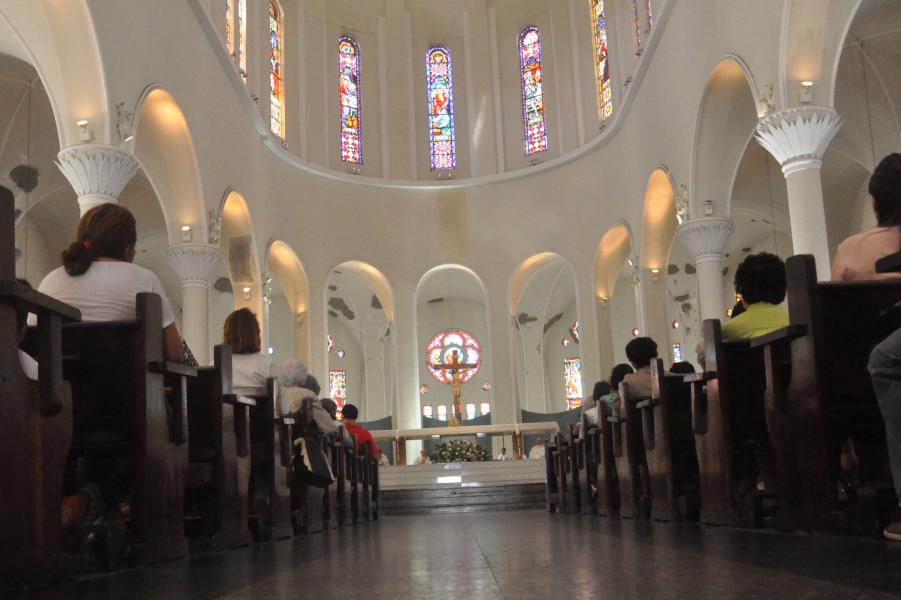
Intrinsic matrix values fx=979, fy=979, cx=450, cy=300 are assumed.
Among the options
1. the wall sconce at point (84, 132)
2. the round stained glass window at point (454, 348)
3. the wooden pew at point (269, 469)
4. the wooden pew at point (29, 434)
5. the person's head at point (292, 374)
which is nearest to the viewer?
the wooden pew at point (29, 434)

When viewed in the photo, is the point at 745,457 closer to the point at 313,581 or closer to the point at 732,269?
the point at 313,581

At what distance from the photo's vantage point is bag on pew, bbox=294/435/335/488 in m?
6.90

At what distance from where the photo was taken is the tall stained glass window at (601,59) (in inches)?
742

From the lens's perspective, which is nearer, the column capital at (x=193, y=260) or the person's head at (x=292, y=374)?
the person's head at (x=292, y=374)

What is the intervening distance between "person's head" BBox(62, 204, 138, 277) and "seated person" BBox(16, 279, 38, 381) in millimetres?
794

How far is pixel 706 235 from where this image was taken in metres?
14.0

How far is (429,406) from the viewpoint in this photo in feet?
85.6

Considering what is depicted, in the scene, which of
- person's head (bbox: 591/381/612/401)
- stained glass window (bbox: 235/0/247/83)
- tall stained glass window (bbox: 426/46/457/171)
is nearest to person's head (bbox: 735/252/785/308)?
person's head (bbox: 591/381/612/401)

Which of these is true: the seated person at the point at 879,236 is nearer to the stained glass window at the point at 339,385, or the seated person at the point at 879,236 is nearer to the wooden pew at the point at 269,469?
the wooden pew at the point at 269,469

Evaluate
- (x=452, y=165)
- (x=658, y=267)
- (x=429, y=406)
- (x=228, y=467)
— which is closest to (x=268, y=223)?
(x=452, y=165)

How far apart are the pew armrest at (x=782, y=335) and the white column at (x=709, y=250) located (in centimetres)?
995

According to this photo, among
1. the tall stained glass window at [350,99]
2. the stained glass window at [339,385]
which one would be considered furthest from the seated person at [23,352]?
the stained glass window at [339,385]

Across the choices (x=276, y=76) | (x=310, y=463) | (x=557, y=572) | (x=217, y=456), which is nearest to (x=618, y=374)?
(x=310, y=463)

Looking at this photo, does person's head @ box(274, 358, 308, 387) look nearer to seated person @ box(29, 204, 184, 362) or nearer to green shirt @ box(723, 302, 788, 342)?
seated person @ box(29, 204, 184, 362)
